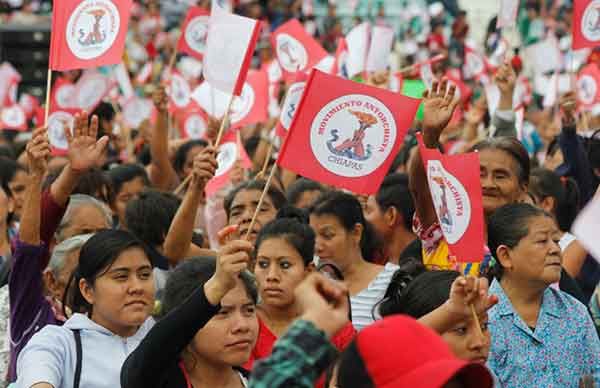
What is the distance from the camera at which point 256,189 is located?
266 inches

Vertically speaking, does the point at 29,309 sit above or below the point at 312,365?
below

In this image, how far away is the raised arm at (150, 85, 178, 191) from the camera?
27.6ft

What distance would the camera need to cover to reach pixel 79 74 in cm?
1205

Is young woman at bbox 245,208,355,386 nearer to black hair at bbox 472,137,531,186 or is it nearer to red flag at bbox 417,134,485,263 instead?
red flag at bbox 417,134,485,263

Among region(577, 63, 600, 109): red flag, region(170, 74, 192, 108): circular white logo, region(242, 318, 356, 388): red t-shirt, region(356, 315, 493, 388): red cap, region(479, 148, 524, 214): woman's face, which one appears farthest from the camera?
region(170, 74, 192, 108): circular white logo

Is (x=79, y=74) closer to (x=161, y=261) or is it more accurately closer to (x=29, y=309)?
(x=161, y=261)

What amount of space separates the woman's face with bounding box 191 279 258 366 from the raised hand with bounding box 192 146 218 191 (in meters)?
1.15

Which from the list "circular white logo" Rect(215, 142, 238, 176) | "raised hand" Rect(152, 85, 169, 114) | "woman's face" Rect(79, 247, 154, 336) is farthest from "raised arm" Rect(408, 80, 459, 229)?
"raised hand" Rect(152, 85, 169, 114)

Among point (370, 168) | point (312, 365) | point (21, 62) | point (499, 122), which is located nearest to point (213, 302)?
point (312, 365)

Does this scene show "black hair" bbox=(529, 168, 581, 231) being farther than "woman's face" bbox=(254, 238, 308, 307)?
Result: Yes

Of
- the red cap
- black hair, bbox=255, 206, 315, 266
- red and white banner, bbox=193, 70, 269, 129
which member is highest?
the red cap

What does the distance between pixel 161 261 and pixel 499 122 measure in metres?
2.19

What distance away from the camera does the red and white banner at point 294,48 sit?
404 inches

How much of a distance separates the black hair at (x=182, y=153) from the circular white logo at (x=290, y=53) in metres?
0.96
